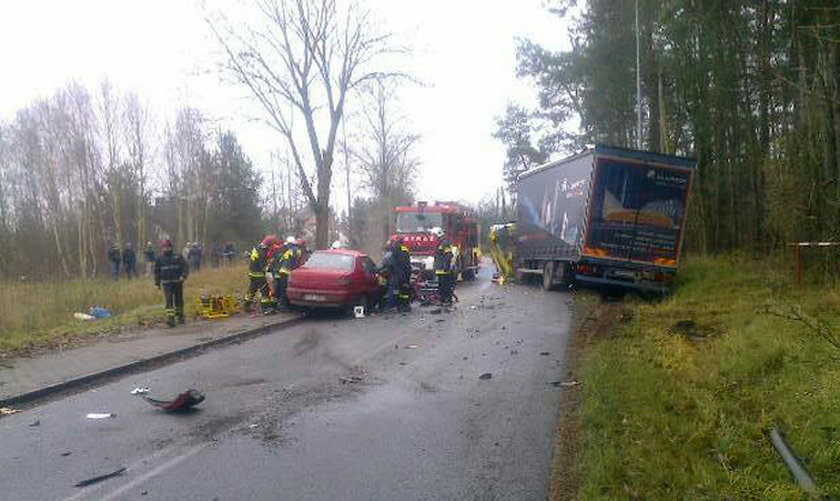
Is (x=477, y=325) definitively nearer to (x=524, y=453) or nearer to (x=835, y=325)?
(x=835, y=325)

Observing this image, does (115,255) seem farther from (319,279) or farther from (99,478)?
(99,478)

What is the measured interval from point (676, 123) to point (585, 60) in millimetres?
4123

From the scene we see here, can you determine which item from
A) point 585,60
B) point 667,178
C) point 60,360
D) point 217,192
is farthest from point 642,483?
point 217,192

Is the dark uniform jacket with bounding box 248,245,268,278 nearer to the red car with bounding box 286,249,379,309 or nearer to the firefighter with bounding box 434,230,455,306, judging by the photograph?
the red car with bounding box 286,249,379,309

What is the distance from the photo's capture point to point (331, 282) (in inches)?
619

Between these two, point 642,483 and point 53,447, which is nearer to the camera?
point 642,483

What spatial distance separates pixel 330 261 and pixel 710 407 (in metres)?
11.0

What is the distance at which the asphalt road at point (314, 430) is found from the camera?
5352 millimetres

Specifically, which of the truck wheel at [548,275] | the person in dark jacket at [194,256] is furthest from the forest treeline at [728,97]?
the person in dark jacket at [194,256]

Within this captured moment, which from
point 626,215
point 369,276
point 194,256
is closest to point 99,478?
point 369,276

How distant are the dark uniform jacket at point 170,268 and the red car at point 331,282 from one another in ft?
7.71

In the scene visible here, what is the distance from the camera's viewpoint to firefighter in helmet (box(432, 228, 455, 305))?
1811 cm

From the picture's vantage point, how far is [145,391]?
8719 millimetres

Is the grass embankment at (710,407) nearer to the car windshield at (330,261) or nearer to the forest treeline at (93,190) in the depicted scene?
the car windshield at (330,261)
